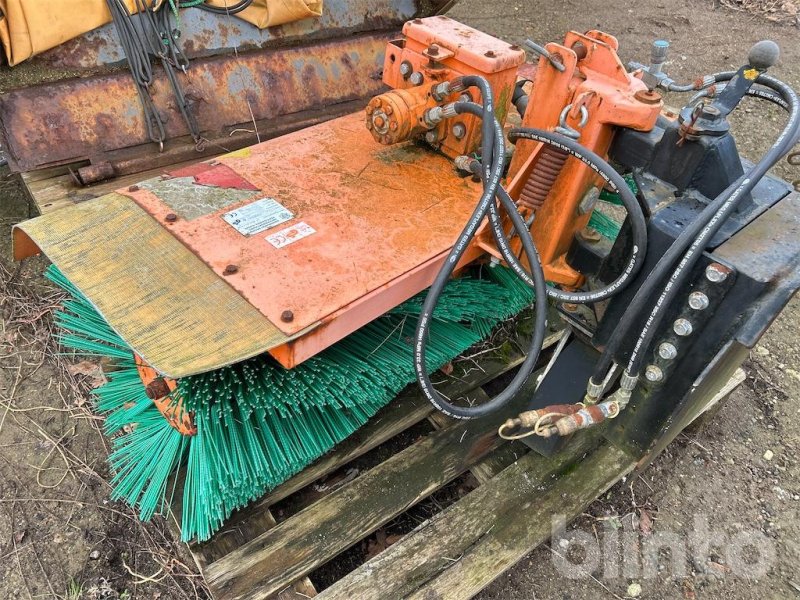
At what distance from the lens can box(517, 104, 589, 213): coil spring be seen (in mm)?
1031

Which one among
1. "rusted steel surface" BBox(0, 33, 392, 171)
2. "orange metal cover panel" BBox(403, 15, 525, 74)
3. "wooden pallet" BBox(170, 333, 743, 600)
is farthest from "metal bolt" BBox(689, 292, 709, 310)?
"rusted steel surface" BBox(0, 33, 392, 171)

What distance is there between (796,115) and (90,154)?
5.67ft

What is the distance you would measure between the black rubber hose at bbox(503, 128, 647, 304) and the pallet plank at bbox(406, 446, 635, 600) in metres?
0.60

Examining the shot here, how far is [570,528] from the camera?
1516 mm

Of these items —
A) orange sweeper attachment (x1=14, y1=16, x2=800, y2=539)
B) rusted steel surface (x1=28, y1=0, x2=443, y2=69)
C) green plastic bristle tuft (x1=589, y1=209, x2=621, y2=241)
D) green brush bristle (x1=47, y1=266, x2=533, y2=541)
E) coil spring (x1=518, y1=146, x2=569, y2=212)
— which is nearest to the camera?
orange sweeper attachment (x1=14, y1=16, x2=800, y2=539)

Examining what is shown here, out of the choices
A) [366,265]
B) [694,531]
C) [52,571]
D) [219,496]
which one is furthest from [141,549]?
[694,531]

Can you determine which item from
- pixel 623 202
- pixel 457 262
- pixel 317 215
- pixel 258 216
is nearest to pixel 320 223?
pixel 317 215

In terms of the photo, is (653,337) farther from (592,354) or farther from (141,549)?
(141,549)

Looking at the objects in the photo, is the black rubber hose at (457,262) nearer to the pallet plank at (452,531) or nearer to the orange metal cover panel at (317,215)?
the orange metal cover panel at (317,215)

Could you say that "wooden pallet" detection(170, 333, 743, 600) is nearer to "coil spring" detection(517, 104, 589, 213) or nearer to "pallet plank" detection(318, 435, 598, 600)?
"pallet plank" detection(318, 435, 598, 600)

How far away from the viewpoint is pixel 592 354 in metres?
1.31

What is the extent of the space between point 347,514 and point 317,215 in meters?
0.68

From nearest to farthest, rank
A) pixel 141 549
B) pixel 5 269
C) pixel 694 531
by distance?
pixel 141 549 < pixel 694 531 < pixel 5 269

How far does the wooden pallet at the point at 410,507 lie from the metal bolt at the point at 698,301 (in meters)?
0.27
